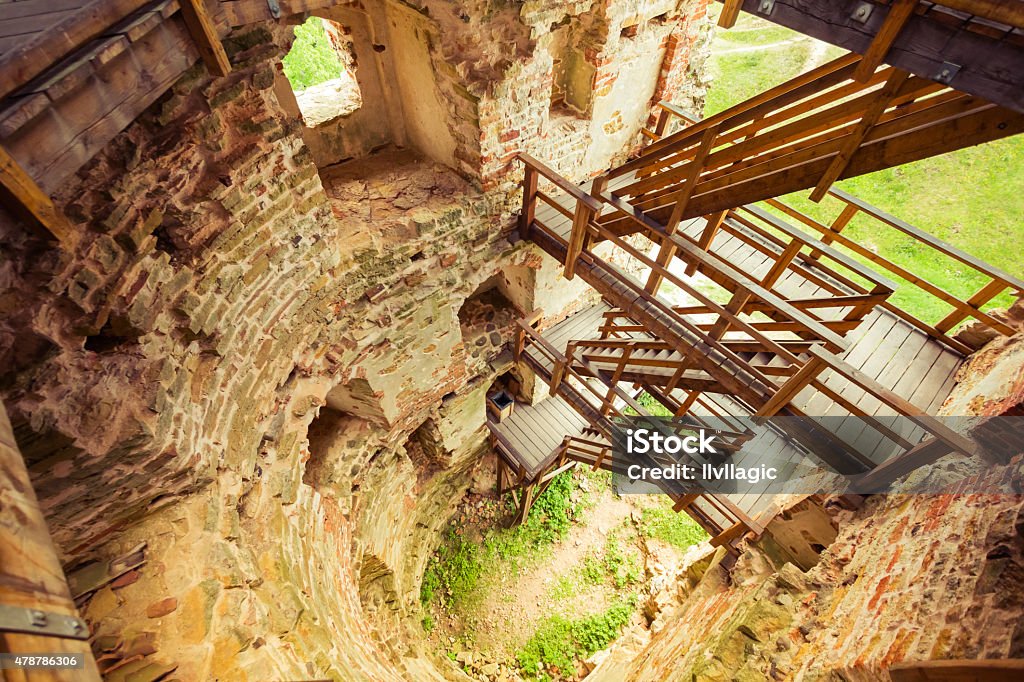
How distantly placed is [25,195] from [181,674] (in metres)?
2.13

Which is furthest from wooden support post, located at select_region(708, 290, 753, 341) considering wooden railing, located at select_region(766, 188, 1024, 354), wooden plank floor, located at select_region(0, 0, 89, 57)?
wooden plank floor, located at select_region(0, 0, 89, 57)

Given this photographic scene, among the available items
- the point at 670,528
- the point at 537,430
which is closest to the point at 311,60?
the point at 537,430

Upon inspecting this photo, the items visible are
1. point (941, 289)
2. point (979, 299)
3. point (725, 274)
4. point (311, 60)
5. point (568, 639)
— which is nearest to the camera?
point (725, 274)

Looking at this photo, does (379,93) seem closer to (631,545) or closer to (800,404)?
(800,404)

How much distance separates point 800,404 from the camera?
4215 mm

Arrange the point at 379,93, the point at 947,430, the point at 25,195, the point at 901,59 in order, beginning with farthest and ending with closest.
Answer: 1. the point at 379,93
2. the point at 947,430
3. the point at 901,59
4. the point at 25,195

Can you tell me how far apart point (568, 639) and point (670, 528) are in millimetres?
2512

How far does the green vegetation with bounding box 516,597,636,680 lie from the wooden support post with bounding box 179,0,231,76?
780 cm

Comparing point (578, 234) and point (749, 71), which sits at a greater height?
point (749, 71)

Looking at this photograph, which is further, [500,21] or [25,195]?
[500,21]

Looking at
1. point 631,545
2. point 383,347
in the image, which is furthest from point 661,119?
point 631,545

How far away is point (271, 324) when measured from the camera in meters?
3.44

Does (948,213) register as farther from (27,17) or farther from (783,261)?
(27,17)

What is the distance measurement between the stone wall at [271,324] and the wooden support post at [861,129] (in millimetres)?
2940
